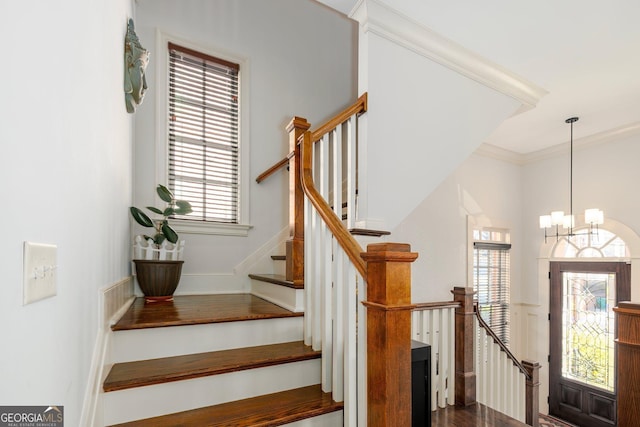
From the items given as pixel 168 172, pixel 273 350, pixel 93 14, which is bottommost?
pixel 273 350

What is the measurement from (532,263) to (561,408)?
1.98 metres

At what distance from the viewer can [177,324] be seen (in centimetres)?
172

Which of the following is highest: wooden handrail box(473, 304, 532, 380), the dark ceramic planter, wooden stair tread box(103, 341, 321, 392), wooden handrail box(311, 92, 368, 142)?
wooden handrail box(311, 92, 368, 142)

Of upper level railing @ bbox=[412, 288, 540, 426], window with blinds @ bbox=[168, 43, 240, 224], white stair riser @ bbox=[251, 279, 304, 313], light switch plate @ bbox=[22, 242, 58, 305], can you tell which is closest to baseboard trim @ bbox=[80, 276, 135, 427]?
light switch plate @ bbox=[22, 242, 58, 305]

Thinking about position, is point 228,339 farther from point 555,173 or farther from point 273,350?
point 555,173

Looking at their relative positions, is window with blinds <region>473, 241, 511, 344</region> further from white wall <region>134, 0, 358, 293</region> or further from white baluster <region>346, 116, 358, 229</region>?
white baluster <region>346, 116, 358, 229</region>

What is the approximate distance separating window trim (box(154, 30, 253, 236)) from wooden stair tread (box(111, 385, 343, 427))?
1.72 metres

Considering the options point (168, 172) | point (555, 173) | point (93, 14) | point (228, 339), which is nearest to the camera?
point (93, 14)

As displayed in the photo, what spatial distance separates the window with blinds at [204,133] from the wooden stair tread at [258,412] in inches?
70.6

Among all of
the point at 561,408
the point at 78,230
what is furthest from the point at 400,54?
the point at 561,408

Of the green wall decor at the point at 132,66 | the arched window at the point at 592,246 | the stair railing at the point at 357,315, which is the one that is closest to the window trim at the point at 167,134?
the green wall decor at the point at 132,66

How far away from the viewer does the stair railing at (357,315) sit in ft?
Answer: 4.25

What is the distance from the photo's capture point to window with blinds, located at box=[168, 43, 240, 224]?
305cm

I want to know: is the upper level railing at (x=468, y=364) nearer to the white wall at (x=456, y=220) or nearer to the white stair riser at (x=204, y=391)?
the white wall at (x=456, y=220)
